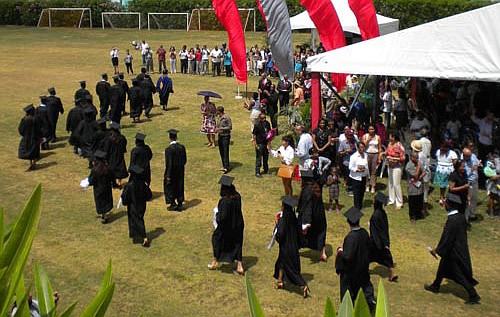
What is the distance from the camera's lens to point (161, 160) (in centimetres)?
1459

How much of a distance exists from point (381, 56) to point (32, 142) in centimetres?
867

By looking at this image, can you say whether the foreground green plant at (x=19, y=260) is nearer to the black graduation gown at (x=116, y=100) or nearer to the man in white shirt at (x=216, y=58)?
the black graduation gown at (x=116, y=100)

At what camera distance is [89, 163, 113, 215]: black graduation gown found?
10492 mm

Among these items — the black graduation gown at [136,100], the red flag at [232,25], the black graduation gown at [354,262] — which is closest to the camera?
the black graduation gown at [354,262]

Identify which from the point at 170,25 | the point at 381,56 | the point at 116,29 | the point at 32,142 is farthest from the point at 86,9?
the point at 381,56

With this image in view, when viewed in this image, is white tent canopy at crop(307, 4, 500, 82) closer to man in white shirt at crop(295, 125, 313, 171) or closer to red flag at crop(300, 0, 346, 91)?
man in white shirt at crop(295, 125, 313, 171)

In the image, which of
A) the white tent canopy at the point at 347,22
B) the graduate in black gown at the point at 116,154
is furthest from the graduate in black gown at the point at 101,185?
the white tent canopy at the point at 347,22

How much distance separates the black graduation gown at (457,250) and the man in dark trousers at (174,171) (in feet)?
17.5

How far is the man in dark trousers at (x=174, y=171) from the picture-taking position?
10867mm

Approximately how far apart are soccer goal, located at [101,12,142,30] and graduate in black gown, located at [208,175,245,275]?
141 feet

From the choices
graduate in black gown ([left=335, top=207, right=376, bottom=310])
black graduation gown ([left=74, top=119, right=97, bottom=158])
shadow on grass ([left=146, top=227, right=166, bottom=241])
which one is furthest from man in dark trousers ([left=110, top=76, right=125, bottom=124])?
graduate in black gown ([left=335, top=207, right=376, bottom=310])

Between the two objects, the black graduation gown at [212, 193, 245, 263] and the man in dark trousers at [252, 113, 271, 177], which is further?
the man in dark trousers at [252, 113, 271, 177]

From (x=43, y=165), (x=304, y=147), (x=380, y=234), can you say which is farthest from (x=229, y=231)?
(x=43, y=165)

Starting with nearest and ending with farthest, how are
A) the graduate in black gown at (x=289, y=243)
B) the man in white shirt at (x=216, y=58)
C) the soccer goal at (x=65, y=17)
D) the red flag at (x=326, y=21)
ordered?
the graduate in black gown at (x=289, y=243) → the red flag at (x=326, y=21) → the man in white shirt at (x=216, y=58) → the soccer goal at (x=65, y=17)
